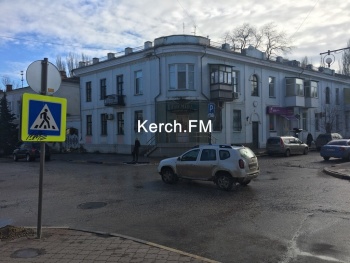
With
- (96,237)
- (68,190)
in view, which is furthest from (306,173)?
(96,237)

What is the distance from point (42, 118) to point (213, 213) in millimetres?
4722

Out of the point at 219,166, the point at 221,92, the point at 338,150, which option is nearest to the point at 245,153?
the point at 219,166

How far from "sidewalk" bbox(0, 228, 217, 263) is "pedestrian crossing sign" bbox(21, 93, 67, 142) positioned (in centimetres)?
179

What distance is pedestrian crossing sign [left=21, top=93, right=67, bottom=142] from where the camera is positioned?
19.3 feet

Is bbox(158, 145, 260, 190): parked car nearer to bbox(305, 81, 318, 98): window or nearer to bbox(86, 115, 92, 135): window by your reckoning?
bbox(86, 115, 92, 135): window

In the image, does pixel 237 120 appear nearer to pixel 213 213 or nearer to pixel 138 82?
pixel 138 82

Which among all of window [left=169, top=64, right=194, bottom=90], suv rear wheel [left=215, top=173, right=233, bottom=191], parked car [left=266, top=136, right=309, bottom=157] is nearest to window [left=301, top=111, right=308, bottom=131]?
parked car [left=266, top=136, right=309, bottom=157]

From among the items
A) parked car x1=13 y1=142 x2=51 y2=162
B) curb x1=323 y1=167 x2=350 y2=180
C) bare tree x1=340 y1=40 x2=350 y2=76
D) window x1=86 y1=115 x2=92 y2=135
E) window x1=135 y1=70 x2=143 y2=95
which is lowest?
curb x1=323 y1=167 x2=350 y2=180

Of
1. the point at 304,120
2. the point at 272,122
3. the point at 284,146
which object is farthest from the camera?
the point at 304,120

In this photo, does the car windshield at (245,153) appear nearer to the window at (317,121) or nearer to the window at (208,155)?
the window at (208,155)

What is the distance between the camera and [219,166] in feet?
39.9

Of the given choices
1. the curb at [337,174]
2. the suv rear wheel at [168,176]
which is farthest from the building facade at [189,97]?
the suv rear wheel at [168,176]

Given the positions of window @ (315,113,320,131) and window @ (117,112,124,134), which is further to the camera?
window @ (315,113,320,131)

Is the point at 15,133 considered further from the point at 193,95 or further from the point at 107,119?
the point at 193,95
